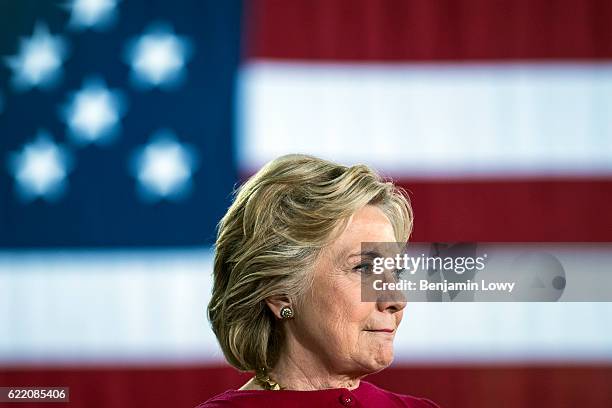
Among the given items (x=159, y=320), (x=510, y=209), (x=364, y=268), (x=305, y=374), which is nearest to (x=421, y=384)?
(x=510, y=209)

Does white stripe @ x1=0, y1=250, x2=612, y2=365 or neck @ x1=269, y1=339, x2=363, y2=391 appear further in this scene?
white stripe @ x1=0, y1=250, x2=612, y2=365

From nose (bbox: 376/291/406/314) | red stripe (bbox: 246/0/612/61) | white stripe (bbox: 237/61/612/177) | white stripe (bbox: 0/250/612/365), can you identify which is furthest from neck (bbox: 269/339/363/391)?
red stripe (bbox: 246/0/612/61)

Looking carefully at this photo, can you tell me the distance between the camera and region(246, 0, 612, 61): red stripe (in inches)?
166

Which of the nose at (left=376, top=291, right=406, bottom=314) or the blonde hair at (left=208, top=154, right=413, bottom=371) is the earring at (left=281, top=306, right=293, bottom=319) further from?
the nose at (left=376, top=291, right=406, bottom=314)

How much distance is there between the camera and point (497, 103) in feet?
13.8

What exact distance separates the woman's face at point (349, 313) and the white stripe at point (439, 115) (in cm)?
207

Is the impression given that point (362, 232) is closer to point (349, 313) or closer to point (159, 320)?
point (349, 313)

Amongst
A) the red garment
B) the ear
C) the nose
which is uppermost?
the ear

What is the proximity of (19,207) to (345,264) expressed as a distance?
254 centimetres

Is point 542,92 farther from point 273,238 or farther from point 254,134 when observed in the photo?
point 273,238

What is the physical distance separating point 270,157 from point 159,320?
82 centimetres

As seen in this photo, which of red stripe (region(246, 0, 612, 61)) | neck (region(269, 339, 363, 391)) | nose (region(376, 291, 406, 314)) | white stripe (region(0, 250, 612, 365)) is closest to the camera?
nose (region(376, 291, 406, 314))

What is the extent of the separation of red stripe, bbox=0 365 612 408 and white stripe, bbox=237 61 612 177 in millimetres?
827

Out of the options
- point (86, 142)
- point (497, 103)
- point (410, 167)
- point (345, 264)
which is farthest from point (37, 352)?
point (345, 264)
